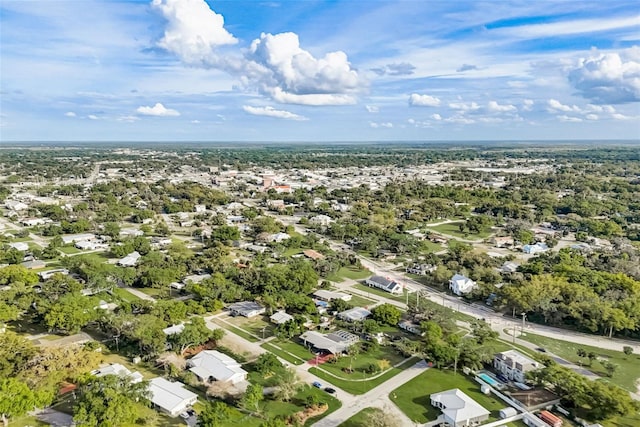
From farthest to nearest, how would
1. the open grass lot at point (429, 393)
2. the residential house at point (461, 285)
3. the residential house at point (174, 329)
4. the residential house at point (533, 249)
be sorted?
the residential house at point (533, 249), the residential house at point (461, 285), the residential house at point (174, 329), the open grass lot at point (429, 393)

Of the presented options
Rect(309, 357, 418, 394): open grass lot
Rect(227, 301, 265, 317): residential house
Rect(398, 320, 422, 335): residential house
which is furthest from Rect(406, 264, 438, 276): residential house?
Rect(309, 357, 418, 394): open grass lot

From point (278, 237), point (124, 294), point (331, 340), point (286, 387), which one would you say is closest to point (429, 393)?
point (331, 340)

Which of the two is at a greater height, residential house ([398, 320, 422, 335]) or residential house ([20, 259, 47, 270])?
residential house ([20, 259, 47, 270])

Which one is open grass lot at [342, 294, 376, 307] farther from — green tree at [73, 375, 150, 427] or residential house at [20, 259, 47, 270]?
residential house at [20, 259, 47, 270]

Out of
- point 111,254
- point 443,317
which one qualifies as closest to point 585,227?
point 443,317

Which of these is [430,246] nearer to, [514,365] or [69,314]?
[514,365]

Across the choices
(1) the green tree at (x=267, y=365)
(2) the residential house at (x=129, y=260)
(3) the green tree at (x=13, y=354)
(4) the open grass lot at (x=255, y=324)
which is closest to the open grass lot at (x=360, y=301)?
(4) the open grass lot at (x=255, y=324)

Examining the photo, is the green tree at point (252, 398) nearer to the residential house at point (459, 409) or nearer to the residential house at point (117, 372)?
the residential house at point (117, 372)
